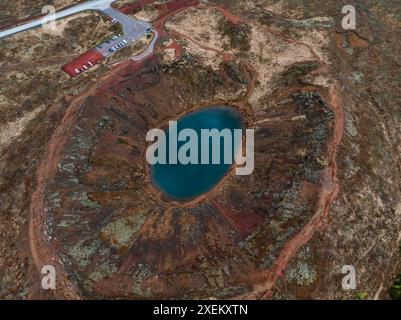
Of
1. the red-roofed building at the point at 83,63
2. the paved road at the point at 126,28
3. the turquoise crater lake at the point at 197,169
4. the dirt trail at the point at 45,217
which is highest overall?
the paved road at the point at 126,28

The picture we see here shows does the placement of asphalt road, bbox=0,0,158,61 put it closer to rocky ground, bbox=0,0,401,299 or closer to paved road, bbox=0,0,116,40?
paved road, bbox=0,0,116,40

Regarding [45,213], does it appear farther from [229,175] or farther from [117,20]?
[117,20]

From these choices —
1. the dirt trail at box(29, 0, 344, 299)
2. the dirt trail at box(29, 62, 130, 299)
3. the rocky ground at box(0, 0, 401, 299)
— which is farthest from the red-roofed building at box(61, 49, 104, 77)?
the dirt trail at box(29, 62, 130, 299)

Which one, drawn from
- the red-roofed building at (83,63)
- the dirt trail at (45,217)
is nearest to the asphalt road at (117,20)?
the red-roofed building at (83,63)

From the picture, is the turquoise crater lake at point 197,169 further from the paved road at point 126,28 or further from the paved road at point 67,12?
the paved road at point 67,12

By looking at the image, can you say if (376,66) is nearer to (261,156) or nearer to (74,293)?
(261,156)
